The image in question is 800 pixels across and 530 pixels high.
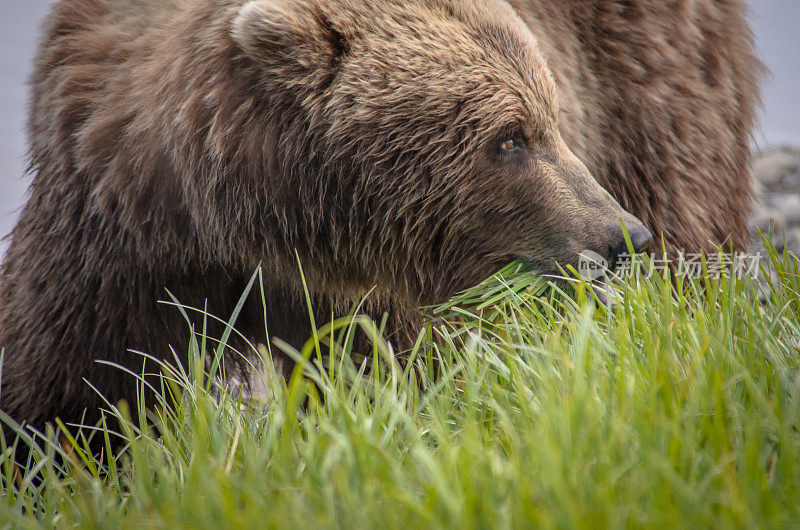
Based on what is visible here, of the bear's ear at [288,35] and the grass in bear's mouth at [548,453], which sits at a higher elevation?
the bear's ear at [288,35]

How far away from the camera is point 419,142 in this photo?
3361 mm

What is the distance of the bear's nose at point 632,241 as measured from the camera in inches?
126

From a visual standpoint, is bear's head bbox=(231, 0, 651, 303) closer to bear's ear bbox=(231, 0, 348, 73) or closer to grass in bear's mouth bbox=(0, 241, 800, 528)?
bear's ear bbox=(231, 0, 348, 73)

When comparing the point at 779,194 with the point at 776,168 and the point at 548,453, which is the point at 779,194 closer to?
the point at 776,168

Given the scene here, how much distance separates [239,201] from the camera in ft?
11.1

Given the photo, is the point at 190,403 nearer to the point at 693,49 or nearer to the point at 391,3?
the point at 391,3

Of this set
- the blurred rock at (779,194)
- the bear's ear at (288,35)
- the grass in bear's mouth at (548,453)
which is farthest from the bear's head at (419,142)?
the blurred rock at (779,194)

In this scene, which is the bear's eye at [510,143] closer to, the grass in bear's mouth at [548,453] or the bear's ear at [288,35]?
the bear's ear at [288,35]

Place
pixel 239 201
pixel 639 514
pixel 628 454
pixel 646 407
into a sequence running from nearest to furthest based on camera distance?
pixel 639 514
pixel 628 454
pixel 646 407
pixel 239 201

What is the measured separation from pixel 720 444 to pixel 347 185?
1985 millimetres

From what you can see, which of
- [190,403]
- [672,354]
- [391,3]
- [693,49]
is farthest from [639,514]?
[693,49]

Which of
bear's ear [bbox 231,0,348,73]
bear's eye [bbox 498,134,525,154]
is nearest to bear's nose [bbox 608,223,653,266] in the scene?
bear's eye [bbox 498,134,525,154]

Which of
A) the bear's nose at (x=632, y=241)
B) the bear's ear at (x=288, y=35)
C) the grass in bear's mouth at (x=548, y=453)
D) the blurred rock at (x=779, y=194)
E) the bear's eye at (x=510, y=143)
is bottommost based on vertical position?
the blurred rock at (x=779, y=194)

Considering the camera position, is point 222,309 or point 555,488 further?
point 222,309
